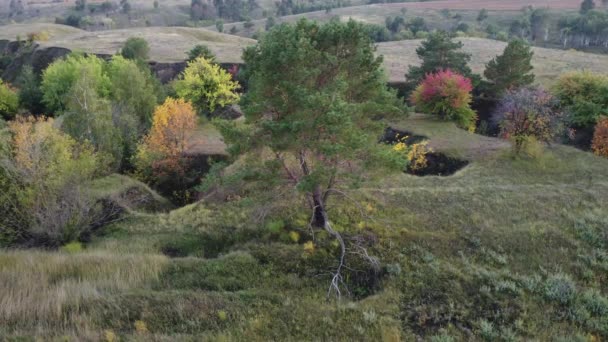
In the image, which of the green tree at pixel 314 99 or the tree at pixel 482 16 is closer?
the green tree at pixel 314 99

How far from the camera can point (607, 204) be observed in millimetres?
23625

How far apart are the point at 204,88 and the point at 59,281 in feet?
102

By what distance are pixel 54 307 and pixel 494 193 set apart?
22698 millimetres

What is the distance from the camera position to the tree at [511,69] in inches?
1641

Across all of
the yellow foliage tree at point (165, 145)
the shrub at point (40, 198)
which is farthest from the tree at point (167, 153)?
the shrub at point (40, 198)

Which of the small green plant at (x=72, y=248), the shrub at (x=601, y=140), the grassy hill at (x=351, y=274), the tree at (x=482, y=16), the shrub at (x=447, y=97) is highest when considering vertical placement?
the tree at (x=482, y=16)

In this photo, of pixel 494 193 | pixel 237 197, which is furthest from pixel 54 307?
pixel 494 193

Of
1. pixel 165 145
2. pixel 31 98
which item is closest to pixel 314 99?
pixel 165 145

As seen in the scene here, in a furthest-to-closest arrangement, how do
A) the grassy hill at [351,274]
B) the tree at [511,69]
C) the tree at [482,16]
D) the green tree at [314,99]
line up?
the tree at [482,16] < the tree at [511,69] < the green tree at [314,99] < the grassy hill at [351,274]

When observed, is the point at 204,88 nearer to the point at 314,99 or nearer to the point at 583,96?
the point at 314,99

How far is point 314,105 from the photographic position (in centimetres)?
1534

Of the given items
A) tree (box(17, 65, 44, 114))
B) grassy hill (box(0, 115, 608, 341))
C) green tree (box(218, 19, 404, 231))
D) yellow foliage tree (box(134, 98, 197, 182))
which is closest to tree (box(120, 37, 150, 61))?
tree (box(17, 65, 44, 114))

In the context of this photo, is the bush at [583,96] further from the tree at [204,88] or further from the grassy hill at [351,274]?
the tree at [204,88]

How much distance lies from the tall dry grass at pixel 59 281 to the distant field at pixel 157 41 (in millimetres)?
50587
